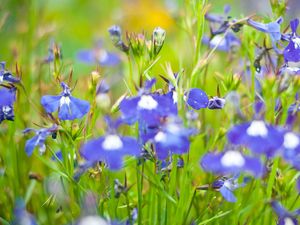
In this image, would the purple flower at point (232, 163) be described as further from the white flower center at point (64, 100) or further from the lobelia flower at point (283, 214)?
the white flower center at point (64, 100)

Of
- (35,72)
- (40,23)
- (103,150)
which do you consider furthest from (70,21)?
(103,150)

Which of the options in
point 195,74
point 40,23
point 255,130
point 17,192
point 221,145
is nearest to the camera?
point 255,130

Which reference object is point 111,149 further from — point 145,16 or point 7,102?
point 145,16

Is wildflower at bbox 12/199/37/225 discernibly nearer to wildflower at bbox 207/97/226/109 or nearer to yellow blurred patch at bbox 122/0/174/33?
A: wildflower at bbox 207/97/226/109

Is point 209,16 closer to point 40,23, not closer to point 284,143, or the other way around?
point 284,143

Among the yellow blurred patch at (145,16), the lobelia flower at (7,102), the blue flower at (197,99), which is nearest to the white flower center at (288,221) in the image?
the blue flower at (197,99)

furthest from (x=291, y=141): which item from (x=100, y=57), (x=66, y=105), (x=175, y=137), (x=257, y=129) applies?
(x=100, y=57)
